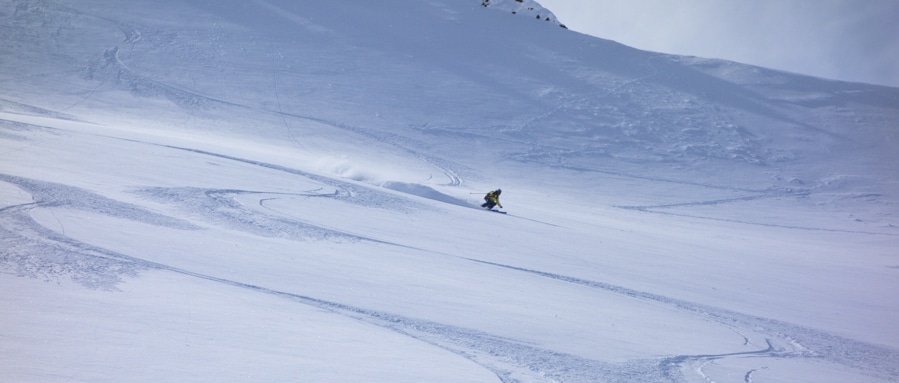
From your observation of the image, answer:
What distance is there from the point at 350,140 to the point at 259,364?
17272 millimetres

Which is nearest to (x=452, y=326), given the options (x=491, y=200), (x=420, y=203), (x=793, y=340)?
(x=793, y=340)

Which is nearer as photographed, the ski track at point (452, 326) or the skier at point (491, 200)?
the ski track at point (452, 326)

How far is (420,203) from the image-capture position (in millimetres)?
13938

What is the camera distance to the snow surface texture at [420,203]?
6.20 metres

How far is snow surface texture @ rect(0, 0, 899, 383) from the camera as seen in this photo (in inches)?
244

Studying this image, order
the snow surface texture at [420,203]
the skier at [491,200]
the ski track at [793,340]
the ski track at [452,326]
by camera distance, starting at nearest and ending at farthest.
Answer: the snow surface texture at [420,203] → the ski track at [452,326] → the ski track at [793,340] → the skier at [491,200]

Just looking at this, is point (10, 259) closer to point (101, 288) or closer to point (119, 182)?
point (101, 288)

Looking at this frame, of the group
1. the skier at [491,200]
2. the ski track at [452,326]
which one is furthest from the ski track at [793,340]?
the skier at [491,200]

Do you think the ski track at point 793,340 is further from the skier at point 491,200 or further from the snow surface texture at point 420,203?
the skier at point 491,200

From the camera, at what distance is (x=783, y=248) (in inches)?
642

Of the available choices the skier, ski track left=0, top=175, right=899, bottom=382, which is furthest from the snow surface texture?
the skier

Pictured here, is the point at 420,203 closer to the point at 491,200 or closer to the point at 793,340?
the point at 491,200

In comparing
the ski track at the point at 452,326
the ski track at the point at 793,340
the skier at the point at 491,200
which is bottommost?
the ski track at the point at 452,326

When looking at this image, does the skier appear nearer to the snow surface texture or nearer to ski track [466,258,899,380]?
the snow surface texture
